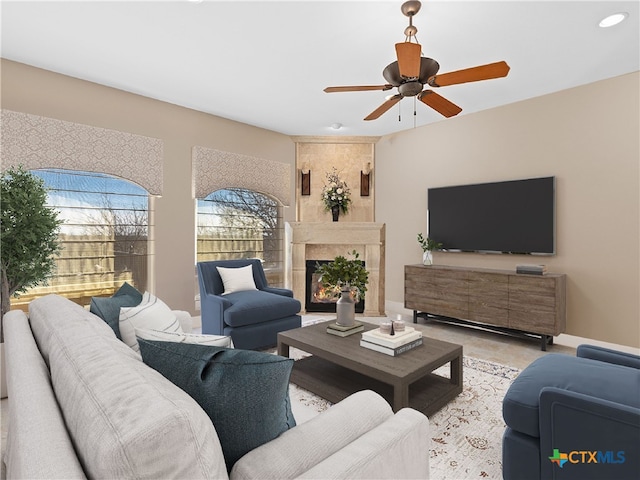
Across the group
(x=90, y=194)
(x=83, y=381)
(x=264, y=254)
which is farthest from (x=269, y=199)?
(x=83, y=381)

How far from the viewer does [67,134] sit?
11.2ft

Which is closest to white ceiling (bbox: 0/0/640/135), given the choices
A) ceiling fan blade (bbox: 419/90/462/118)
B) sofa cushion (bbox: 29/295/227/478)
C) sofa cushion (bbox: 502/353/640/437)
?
ceiling fan blade (bbox: 419/90/462/118)

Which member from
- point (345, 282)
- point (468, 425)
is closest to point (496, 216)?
point (345, 282)

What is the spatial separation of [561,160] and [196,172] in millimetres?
4175

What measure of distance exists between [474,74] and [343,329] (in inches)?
77.6

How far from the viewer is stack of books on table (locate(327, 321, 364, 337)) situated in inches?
107

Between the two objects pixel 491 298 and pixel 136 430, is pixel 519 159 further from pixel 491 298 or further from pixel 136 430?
pixel 136 430

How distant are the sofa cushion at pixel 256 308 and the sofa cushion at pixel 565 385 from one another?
2.28 metres

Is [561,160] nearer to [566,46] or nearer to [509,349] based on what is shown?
[566,46]

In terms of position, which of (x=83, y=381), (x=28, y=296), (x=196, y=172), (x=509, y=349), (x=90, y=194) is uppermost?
(x=196, y=172)

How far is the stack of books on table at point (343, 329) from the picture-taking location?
271cm

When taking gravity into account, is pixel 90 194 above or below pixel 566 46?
below
